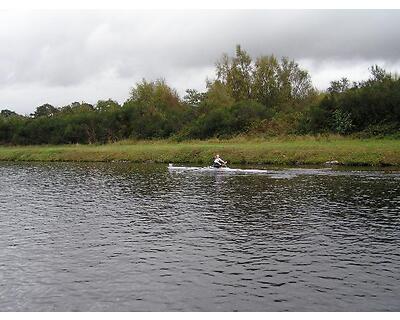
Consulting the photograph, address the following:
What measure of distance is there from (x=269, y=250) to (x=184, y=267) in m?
3.92

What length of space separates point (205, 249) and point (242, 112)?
61081 mm

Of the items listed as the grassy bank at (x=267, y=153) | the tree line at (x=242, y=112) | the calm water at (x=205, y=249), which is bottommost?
the calm water at (x=205, y=249)

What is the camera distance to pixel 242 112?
7825 centimetres

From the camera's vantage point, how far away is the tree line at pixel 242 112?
6600 cm

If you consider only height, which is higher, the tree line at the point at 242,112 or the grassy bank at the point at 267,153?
the tree line at the point at 242,112

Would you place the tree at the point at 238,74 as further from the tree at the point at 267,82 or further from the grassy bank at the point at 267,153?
the grassy bank at the point at 267,153

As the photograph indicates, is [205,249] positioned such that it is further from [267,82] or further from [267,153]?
[267,82]

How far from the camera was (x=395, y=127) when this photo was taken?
62.0 metres

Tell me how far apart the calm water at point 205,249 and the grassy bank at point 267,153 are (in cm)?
1551

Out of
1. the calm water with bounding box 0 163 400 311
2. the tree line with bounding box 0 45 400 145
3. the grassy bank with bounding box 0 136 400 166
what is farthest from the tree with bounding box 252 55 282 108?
the calm water with bounding box 0 163 400 311

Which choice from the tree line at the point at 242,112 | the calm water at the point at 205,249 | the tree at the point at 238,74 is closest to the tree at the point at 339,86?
the tree line at the point at 242,112

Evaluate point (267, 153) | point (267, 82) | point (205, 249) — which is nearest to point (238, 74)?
point (267, 82)
